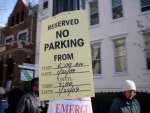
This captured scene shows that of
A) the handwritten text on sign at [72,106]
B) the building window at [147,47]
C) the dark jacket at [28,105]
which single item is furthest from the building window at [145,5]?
the handwritten text on sign at [72,106]

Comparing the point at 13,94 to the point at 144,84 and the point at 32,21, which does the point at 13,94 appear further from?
the point at 32,21

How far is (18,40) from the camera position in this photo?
94.0 feet

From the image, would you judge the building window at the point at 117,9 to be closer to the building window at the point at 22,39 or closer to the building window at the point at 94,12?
the building window at the point at 94,12

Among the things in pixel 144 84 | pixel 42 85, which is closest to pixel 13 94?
pixel 42 85

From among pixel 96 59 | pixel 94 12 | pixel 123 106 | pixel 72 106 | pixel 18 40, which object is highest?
pixel 94 12

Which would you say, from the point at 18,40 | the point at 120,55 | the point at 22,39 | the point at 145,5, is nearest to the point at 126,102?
the point at 145,5

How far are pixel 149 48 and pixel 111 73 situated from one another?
297 centimetres

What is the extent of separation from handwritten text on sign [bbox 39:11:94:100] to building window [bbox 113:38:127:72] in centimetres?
1526

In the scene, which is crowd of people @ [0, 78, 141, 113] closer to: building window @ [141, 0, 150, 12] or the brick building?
building window @ [141, 0, 150, 12]

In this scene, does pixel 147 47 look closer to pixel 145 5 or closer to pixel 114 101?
pixel 145 5

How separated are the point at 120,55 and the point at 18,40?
500 inches

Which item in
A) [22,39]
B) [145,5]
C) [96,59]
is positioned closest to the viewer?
[145,5]

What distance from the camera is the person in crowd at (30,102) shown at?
190 inches

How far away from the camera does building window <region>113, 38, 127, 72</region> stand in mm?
18703
